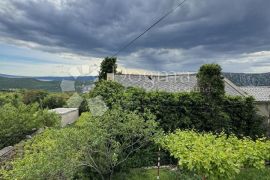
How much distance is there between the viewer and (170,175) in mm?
10016

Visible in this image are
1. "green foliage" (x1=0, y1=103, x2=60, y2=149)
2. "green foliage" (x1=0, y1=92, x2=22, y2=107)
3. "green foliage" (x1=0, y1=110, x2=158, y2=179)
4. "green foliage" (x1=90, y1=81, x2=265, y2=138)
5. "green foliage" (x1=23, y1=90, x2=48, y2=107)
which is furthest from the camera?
"green foliage" (x1=23, y1=90, x2=48, y2=107)

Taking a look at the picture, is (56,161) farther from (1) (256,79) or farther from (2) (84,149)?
(1) (256,79)

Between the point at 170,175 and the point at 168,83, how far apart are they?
12.5 metres

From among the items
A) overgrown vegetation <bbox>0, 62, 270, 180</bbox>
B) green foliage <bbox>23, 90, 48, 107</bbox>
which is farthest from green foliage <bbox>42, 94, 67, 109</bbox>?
overgrown vegetation <bbox>0, 62, 270, 180</bbox>

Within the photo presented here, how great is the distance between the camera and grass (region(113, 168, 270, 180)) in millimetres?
9391

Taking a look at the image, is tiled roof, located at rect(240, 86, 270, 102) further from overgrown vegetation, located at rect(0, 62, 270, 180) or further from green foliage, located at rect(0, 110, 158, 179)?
green foliage, located at rect(0, 110, 158, 179)

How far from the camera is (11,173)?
7.49 m

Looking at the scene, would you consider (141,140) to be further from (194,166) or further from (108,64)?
(108,64)

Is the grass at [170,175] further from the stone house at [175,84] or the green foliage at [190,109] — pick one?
the stone house at [175,84]

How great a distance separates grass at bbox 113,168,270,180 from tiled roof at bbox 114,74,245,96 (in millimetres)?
9785

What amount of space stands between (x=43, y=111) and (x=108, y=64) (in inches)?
536

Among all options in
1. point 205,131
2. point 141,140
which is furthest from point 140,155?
point 205,131

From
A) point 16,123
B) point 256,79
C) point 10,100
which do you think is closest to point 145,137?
point 16,123

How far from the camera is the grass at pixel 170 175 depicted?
9.39m
